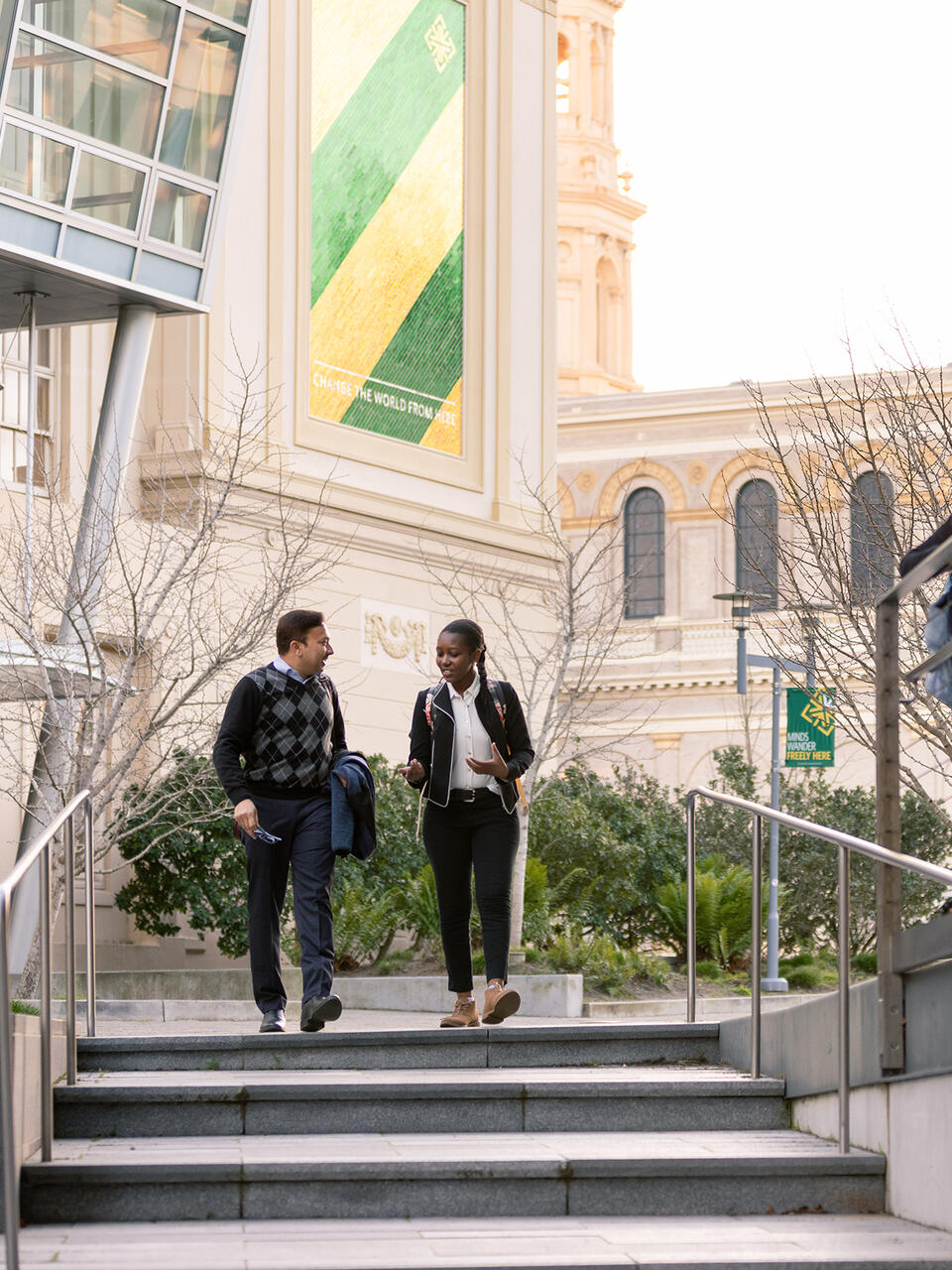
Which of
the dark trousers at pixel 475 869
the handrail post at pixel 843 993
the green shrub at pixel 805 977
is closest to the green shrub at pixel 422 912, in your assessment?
the dark trousers at pixel 475 869

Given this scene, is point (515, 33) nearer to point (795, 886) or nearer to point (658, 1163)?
point (795, 886)

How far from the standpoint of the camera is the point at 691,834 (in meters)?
10.2

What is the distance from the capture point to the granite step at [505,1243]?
5867mm

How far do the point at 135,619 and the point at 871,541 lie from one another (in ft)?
18.7

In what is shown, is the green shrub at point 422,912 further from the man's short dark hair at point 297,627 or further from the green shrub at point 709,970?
the man's short dark hair at point 297,627

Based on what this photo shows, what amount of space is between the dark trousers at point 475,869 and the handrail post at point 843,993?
2.04 metres

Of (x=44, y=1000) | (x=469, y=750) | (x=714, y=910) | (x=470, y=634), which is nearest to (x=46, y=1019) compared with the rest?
(x=44, y=1000)

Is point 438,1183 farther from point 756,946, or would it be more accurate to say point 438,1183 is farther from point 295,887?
point 295,887

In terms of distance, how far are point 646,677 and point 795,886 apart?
145 feet

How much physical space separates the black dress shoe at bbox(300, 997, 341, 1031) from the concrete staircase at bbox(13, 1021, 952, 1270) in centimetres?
35

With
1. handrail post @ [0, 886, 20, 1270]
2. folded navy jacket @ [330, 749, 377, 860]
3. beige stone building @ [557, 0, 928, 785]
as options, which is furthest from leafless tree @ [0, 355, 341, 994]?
beige stone building @ [557, 0, 928, 785]

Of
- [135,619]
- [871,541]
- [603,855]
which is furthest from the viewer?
[603,855]

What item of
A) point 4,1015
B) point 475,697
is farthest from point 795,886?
point 4,1015

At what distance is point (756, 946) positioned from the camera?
8.73 metres
